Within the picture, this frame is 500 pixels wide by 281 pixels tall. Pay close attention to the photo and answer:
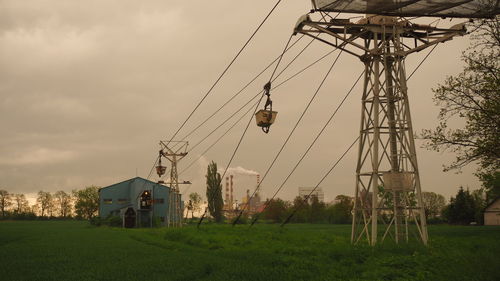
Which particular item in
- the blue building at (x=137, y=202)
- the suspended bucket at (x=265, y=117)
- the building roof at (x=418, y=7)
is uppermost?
the building roof at (x=418, y=7)

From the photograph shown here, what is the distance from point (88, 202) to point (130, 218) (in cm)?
7962

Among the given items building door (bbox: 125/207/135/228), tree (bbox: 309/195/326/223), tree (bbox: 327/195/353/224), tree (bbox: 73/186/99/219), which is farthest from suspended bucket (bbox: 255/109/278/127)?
tree (bbox: 73/186/99/219)

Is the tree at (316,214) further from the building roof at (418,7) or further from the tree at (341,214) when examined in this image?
the building roof at (418,7)

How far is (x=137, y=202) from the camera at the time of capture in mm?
88625

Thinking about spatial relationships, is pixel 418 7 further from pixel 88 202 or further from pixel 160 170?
pixel 88 202

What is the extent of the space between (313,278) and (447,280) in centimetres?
376

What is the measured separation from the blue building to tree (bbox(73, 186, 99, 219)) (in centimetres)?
6592

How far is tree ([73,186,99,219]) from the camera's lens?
156m

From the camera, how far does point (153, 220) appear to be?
276 ft

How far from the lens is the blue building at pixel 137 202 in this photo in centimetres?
8394

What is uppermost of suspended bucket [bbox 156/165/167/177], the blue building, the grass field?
suspended bucket [bbox 156/165/167/177]

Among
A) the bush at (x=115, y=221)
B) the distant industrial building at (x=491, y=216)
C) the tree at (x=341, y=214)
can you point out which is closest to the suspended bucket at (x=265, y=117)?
the distant industrial building at (x=491, y=216)

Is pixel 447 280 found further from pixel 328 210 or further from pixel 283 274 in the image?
pixel 328 210

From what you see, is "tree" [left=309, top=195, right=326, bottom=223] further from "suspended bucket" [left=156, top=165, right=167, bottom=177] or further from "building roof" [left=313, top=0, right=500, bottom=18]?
"building roof" [left=313, top=0, right=500, bottom=18]
